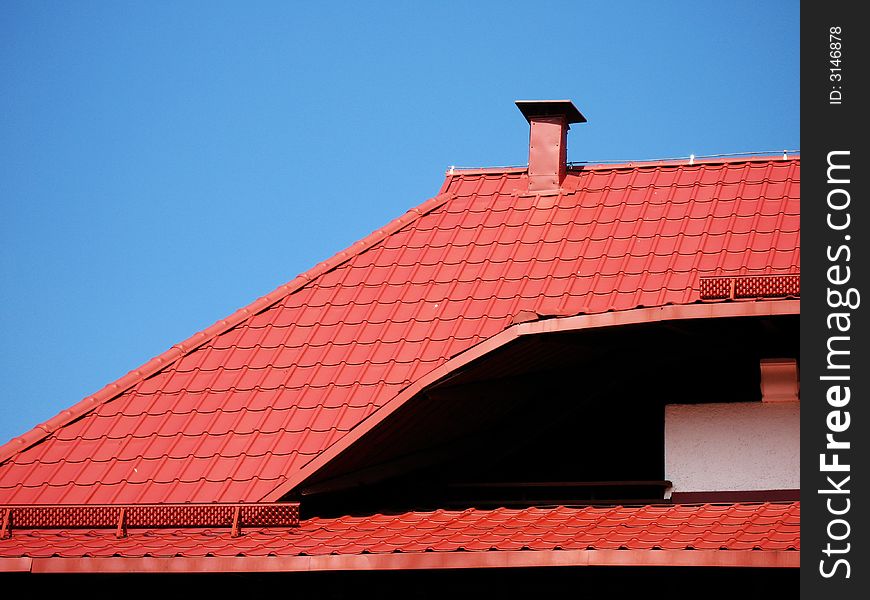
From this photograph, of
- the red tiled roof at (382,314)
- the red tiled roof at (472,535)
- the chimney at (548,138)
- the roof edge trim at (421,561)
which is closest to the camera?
the roof edge trim at (421,561)

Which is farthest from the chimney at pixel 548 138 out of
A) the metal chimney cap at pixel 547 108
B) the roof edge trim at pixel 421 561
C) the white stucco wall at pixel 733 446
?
the roof edge trim at pixel 421 561

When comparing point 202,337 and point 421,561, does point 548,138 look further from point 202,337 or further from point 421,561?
point 421,561

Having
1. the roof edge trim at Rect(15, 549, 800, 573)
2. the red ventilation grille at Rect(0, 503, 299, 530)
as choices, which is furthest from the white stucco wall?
the red ventilation grille at Rect(0, 503, 299, 530)

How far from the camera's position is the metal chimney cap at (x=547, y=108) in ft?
50.2

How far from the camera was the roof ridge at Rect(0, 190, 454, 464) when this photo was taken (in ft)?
42.0

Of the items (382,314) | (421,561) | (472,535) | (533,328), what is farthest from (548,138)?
(421,561)

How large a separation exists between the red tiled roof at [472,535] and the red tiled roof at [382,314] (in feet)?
2.30

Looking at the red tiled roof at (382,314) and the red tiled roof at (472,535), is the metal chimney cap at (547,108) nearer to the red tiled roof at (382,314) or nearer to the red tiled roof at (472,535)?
the red tiled roof at (382,314)

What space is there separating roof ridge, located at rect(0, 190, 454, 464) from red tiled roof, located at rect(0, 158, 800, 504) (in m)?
0.02

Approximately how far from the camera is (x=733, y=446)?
37.6 feet

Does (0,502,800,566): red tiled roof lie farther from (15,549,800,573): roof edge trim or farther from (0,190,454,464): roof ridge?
(0,190,454,464): roof ridge

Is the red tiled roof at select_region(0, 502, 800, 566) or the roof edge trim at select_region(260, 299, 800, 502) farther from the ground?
the roof edge trim at select_region(260, 299, 800, 502)

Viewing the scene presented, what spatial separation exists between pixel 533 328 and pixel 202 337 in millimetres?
3934
